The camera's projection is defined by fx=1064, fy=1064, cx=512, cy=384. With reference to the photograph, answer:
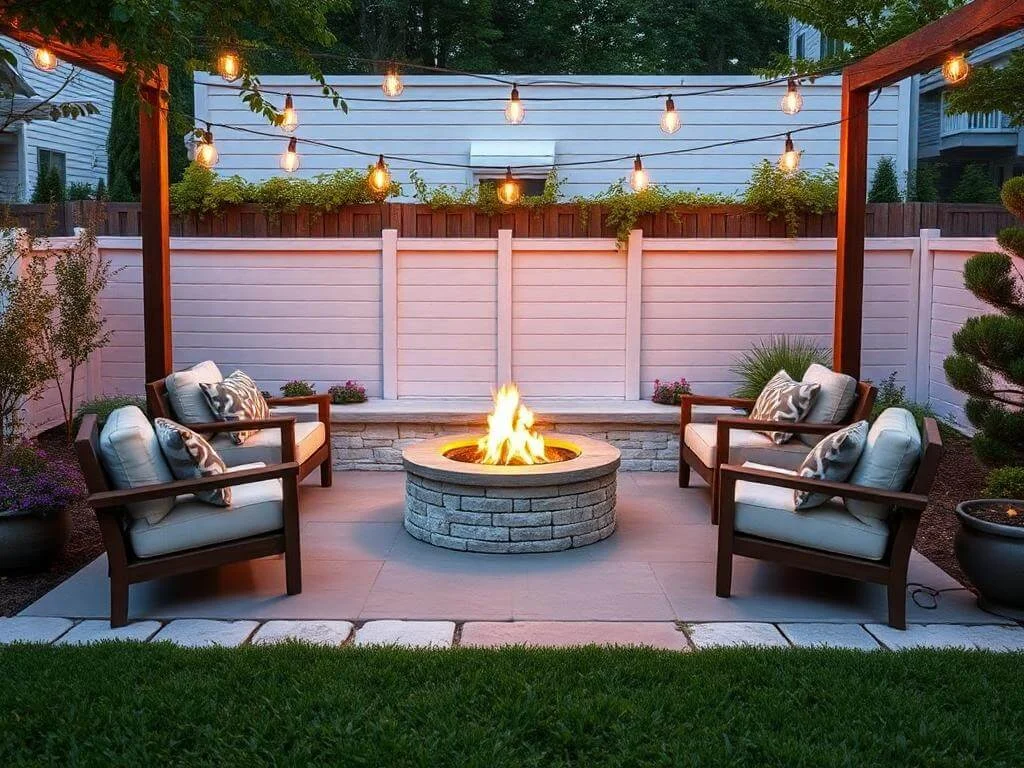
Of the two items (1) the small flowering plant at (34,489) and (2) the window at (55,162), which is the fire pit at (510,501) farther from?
(2) the window at (55,162)

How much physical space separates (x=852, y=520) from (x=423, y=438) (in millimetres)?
4059

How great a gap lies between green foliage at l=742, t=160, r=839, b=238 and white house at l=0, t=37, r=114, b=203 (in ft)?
33.8

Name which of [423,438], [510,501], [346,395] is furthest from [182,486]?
[346,395]

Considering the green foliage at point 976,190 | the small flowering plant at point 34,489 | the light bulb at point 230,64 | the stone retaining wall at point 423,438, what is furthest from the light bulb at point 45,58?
the green foliage at point 976,190

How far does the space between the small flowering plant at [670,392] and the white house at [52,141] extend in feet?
33.8

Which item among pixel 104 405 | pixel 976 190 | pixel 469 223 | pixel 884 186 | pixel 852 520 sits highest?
pixel 976 190

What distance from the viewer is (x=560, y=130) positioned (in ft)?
40.5

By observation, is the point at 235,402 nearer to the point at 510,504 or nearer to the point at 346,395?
the point at 346,395

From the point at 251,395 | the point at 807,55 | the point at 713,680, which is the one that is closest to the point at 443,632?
the point at 713,680

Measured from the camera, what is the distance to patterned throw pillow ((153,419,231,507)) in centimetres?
493

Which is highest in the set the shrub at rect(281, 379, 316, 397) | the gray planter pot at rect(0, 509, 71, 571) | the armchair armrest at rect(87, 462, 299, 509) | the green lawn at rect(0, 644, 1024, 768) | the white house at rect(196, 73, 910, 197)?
the white house at rect(196, 73, 910, 197)

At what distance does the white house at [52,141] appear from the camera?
16.0m

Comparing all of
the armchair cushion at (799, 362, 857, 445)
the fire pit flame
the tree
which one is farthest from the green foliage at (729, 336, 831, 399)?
the fire pit flame

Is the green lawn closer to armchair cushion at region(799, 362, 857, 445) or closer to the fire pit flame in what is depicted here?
the fire pit flame
